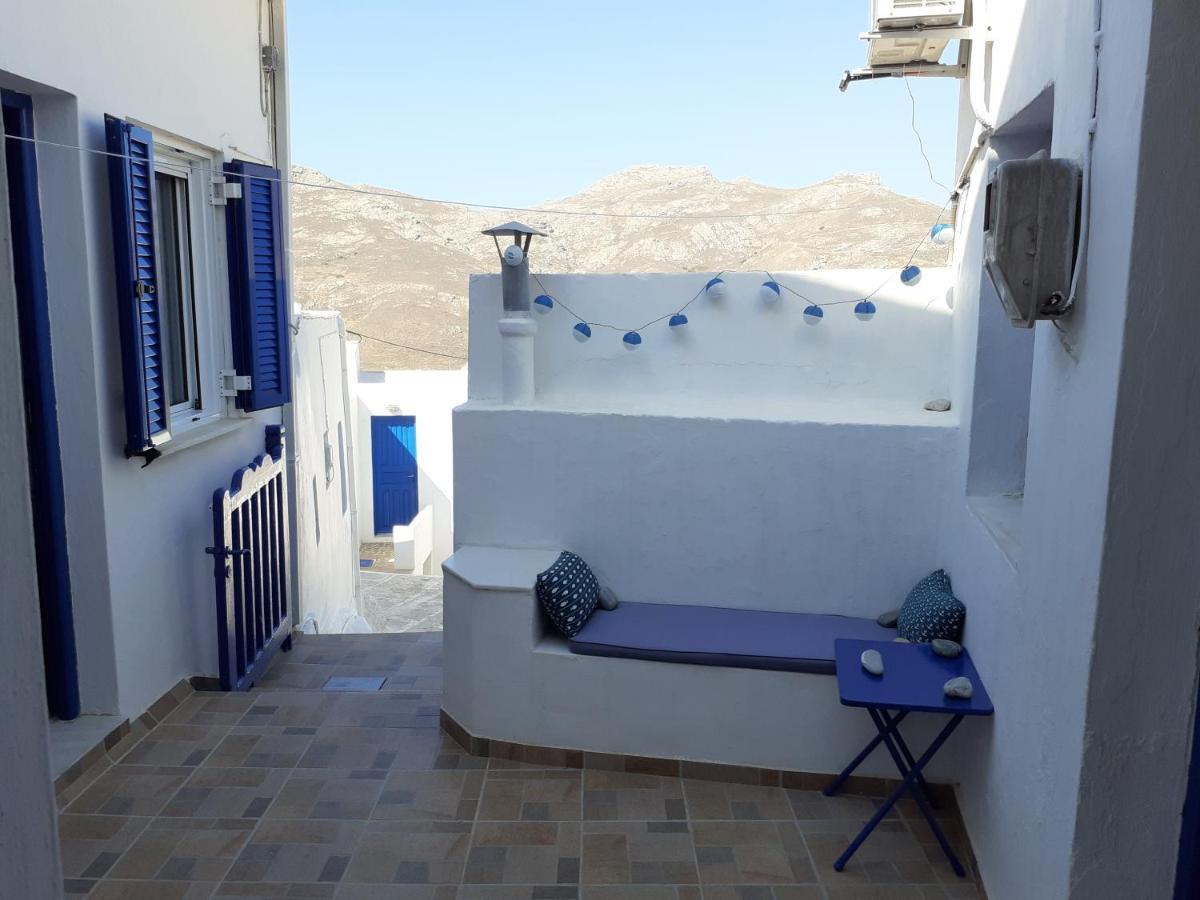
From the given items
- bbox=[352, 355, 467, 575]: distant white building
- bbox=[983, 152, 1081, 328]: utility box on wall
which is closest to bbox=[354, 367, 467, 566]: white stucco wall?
bbox=[352, 355, 467, 575]: distant white building

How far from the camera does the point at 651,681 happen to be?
14.0 feet

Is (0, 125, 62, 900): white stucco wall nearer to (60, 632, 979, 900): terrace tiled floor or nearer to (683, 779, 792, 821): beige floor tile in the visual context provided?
(60, 632, 979, 900): terrace tiled floor

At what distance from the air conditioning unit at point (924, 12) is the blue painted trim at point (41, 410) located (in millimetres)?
3813

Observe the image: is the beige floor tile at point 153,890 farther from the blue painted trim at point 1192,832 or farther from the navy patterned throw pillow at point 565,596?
the blue painted trim at point 1192,832

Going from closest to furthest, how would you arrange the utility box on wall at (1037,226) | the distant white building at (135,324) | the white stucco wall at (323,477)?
1. the utility box on wall at (1037,226)
2. the distant white building at (135,324)
3. the white stucco wall at (323,477)

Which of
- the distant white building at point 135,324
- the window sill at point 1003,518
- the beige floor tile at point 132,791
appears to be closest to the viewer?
the window sill at point 1003,518

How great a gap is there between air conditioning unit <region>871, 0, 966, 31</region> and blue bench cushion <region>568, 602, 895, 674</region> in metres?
2.84

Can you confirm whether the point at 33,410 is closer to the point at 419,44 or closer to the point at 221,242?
the point at 221,242

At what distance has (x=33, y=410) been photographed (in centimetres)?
403

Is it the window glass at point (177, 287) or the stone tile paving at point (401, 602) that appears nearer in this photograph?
the window glass at point (177, 287)

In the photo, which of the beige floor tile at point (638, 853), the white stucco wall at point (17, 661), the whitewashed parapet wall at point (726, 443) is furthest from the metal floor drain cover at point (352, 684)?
the white stucco wall at point (17, 661)

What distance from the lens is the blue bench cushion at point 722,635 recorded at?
13.6 ft

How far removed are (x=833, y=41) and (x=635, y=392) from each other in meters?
19.8

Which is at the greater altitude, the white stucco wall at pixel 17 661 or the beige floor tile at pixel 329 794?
the white stucco wall at pixel 17 661
